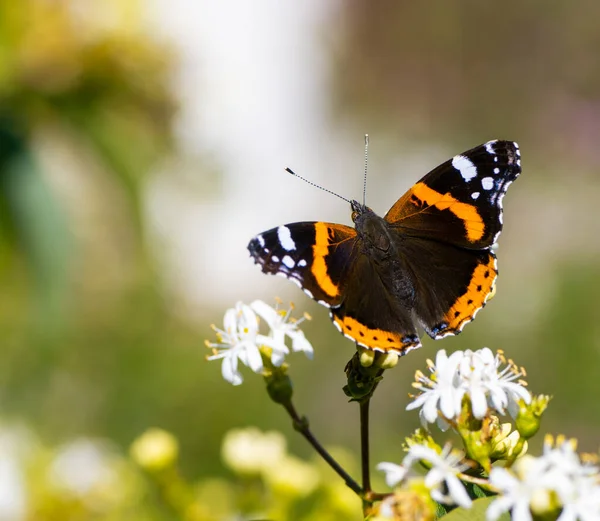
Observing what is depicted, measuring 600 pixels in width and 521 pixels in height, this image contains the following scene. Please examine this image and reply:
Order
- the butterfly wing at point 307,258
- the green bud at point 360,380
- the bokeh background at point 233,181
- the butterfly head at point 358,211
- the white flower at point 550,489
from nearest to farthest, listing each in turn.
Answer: the white flower at point 550,489
the green bud at point 360,380
the butterfly wing at point 307,258
the butterfly head at point 358,211
the bokeh background at point 233,181

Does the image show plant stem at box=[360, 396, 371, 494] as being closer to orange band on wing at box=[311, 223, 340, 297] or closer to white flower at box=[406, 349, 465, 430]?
white flower at box=[406, 349, 465, 430]

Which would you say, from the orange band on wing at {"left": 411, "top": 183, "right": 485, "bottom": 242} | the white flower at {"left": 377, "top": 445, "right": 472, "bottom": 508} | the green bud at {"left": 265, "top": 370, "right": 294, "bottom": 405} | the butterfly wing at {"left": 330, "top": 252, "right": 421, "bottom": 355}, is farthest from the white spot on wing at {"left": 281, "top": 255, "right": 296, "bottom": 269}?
the white flower at {"left": 377, "top": 445, "right": 472, "bottom": 508}

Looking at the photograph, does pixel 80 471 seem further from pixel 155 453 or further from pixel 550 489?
pixel 550 489

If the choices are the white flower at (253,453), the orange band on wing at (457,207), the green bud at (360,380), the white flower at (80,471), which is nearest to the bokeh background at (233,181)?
the white flower at (80,471)

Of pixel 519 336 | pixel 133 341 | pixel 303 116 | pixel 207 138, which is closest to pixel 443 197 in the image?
pixel 133 341

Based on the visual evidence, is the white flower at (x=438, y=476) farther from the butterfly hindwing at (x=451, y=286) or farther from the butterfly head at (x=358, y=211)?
the butterfly head at (x=358, y=211)
